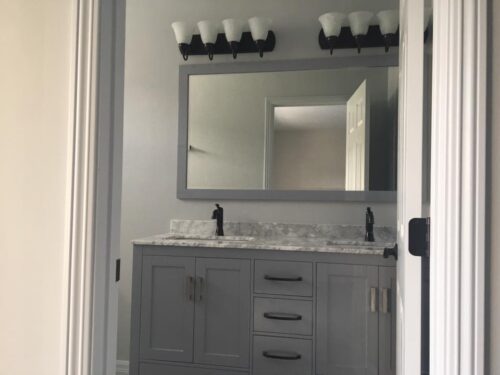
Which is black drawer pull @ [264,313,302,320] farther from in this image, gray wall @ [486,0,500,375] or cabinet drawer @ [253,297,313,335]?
gray wall @ [486,0,500,375]

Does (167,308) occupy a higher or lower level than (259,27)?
lower

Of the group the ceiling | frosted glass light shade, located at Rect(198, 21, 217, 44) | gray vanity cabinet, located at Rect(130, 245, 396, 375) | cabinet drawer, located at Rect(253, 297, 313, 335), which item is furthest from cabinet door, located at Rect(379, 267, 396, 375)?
frosted glass light shade, located at Rect(198, 21, 217, 44)

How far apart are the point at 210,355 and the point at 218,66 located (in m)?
1.90

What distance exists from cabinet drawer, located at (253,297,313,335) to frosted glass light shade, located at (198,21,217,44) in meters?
1.74

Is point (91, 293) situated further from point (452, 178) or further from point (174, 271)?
point (174, 271)

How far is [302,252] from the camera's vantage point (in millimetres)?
2172

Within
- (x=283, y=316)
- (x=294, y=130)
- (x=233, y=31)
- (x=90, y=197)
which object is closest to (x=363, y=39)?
(x=294, y=130)

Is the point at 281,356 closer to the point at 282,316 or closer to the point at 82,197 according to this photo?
the point at 282,316

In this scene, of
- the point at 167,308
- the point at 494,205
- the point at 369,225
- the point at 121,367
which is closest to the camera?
the point at 494,205

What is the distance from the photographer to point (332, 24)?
2.52 meters

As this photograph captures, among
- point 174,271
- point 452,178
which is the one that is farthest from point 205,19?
point 452,178

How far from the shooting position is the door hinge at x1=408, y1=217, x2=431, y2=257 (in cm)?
101

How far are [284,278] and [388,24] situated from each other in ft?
5.45

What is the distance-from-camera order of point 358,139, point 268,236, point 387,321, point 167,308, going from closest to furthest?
point 387,321, point 167,308, point 358,139, point 268,236
